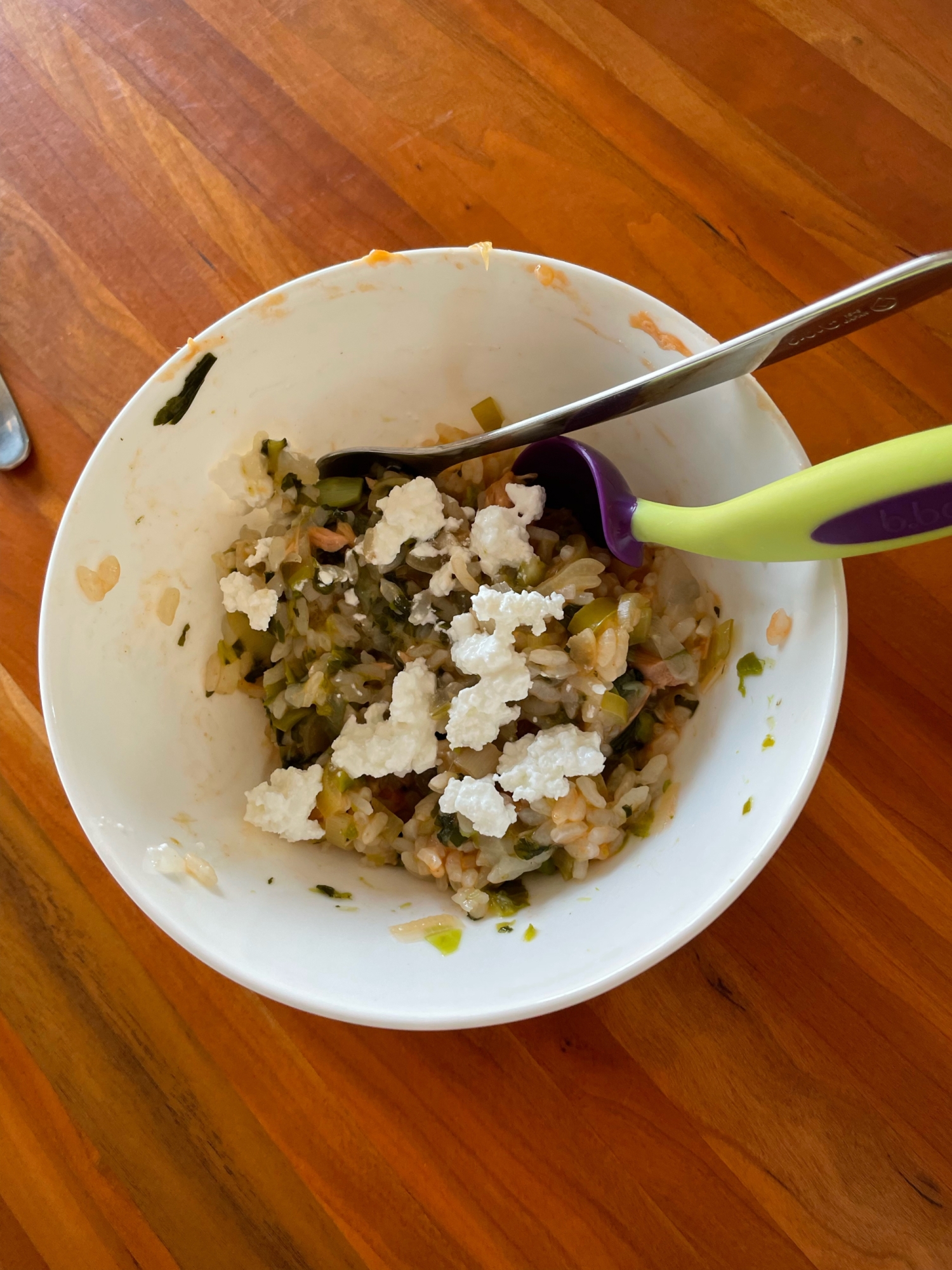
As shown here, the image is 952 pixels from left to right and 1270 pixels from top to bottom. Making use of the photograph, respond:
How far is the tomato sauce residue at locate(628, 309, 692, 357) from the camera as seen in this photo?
3.00 ft

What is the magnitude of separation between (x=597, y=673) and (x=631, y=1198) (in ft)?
2.32

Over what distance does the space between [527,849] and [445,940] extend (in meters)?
0.15

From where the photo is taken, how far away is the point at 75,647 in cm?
96

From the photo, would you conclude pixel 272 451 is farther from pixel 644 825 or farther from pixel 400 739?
pixel 644 825

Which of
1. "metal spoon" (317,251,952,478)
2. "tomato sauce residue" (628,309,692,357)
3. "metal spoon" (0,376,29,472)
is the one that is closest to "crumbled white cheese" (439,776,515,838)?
"metal spoon" (317,251,952,478)

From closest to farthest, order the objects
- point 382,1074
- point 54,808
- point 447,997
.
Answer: point 447,997 → point 382,1074 → point 54,808

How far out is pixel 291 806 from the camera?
1.06 m

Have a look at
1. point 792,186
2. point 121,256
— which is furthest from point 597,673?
point 121,256

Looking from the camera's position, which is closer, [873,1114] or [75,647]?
[75,647]

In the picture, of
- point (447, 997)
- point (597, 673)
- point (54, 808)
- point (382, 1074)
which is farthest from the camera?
point (54, 808)

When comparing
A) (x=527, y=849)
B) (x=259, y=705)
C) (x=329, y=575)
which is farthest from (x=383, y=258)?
(x=527, y=849)

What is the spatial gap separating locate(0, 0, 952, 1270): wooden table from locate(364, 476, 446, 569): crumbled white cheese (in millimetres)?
464

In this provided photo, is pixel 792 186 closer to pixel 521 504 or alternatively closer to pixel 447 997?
pixel 521 504

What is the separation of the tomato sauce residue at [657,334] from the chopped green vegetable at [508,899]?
2.19ft
